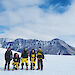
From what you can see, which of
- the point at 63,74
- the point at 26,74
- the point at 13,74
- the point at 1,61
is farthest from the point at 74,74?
the point at 1,61

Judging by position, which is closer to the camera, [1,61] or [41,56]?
[41,56]

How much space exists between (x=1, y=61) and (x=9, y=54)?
579 cm

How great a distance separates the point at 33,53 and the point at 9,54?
2405 millimetres

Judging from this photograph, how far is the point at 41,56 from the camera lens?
42.2ft

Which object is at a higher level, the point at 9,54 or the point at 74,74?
the point at 9,54

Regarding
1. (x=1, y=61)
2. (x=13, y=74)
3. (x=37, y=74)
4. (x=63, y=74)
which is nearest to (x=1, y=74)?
(x=13, y=74)

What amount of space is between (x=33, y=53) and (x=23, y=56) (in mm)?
1063

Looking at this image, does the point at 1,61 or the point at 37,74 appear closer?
the point at 37,74

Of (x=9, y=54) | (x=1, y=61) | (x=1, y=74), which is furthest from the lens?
(x=1, y=61)

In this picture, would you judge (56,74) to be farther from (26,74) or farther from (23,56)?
(23,56)

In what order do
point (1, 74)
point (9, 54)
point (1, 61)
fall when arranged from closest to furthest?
point (1, 74) < point (9, 54) < point (1, 61)

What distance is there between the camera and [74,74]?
34.7ft

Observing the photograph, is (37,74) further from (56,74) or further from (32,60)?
(32,60)

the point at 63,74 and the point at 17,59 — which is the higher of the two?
the point at 17,59
